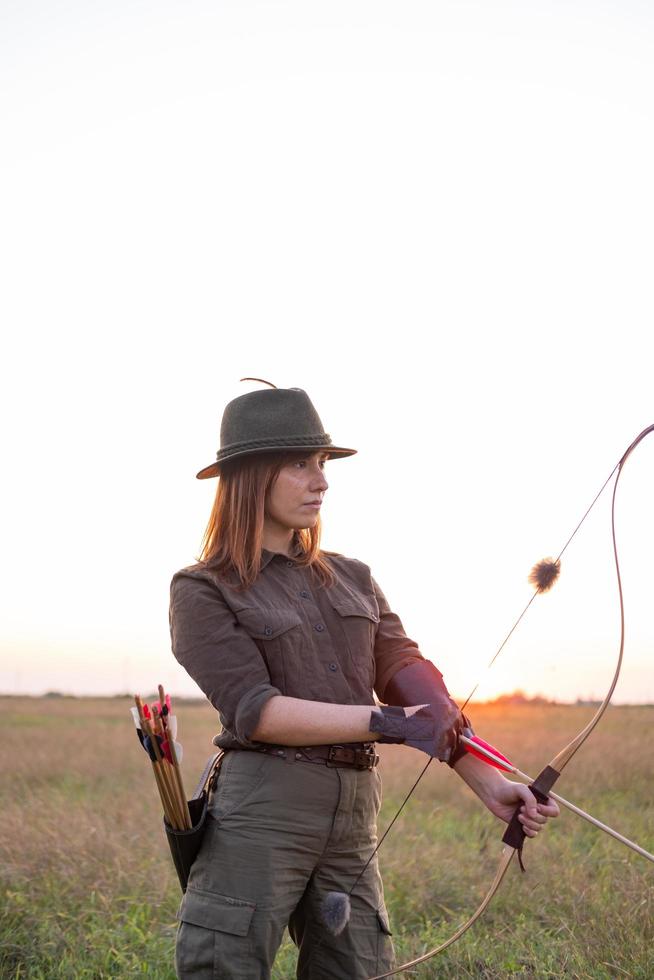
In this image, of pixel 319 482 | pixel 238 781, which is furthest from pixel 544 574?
pixel 238 781

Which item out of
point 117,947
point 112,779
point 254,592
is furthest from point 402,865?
point 112,779

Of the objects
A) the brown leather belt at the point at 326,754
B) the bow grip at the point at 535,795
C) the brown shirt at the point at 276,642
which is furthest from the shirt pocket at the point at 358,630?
the bow grip at the point at 535,795

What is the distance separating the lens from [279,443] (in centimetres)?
306

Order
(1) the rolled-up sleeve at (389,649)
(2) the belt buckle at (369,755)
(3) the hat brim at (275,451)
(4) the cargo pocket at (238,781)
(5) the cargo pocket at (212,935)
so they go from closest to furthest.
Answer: (5) the cargo pocket at (212,935), (4) the cargo pocket at (238,781), (2) the belt buckle at (369,755), (3) the hat brim at (275,451), (1) the rolled-up sleeve at (389,649)

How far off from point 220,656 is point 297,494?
57cm

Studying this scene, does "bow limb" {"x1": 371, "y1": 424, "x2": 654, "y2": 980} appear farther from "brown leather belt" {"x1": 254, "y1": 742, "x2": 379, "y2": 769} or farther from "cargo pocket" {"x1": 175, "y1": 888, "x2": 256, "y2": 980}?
"cargo pocket" {"x1": 175, "y1": 888, "x2": 256, "y2": 980}

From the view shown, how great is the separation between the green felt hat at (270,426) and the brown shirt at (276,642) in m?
0.35

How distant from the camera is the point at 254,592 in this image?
302 cm

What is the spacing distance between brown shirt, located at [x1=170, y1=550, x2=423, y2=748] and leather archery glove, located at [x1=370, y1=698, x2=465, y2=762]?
255 millimetres

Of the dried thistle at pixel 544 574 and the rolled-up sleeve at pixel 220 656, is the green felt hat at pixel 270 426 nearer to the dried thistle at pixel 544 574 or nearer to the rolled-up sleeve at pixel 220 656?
the rolled-up sleeve at pixel 220 656

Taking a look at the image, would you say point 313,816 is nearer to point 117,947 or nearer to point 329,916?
point 329,916

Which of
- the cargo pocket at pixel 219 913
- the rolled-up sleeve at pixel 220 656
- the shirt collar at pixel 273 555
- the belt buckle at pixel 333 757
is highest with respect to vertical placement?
the shirt collar at pixel 273 555

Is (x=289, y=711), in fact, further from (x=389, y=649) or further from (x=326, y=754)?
(x=389, y=649)

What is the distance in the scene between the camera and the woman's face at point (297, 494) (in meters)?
3.08
